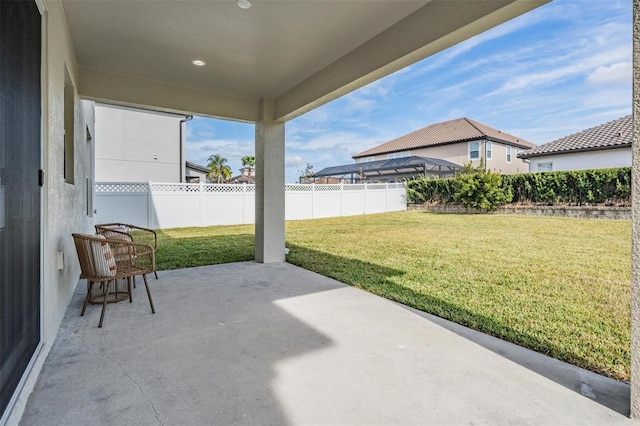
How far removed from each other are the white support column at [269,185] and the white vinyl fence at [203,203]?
22.5 ft

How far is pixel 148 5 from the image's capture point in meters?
2.95

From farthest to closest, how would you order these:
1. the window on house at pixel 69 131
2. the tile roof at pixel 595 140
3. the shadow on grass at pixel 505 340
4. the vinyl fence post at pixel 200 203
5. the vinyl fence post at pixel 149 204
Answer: the tile roof at pixel 595 140, the vinyl fence post at pixel 200 203, the vinyl fence post at pixel 149 204, the window on house at pixel 69 131, the shadow on grass at pixel 505 340

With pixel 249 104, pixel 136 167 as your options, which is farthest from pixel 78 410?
pixel 136 167

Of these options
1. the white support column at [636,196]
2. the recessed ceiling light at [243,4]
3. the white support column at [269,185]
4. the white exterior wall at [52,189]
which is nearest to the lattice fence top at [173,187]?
the white support column at [269,185]

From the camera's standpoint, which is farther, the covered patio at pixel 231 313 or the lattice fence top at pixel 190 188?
the lattice fence top at pixel 190 188

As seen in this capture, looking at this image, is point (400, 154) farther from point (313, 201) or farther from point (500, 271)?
point (500, 271)

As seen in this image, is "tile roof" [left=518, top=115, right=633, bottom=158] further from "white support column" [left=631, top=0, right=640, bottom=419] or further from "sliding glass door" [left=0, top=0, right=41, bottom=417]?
"sliding glass door" [left=0, top=0, right=41, bottom=417]

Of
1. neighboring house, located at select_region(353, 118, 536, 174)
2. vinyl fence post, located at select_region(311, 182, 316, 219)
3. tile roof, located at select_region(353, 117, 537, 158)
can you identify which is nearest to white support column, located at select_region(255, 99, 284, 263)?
vinyl fence post, located at select_region(311, 182, 316, 219)

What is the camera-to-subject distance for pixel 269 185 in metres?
5.89

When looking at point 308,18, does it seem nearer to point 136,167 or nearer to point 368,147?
point 136,167

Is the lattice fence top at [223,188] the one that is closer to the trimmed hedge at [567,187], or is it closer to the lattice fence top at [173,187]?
the lattice fence top at [173,187]

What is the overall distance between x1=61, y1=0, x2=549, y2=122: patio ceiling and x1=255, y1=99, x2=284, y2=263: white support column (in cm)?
71

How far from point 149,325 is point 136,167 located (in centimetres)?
1360

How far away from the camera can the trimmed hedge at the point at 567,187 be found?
1132cm
